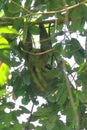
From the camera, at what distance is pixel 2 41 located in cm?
211

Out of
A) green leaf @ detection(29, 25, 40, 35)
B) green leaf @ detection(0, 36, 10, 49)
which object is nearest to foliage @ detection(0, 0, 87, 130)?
green leaf @ detection(29, 25, 40, 35)

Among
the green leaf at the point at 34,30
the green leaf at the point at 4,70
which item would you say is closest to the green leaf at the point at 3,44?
the green leaf at the point at 4,70

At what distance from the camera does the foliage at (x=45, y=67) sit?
2598mm

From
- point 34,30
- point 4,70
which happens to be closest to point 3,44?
point 4,70

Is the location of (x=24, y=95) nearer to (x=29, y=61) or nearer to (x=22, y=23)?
(x=29, y=61)

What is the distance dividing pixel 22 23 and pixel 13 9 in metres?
0.13

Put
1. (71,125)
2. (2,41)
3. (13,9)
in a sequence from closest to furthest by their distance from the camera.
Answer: (2,41)
(13,9)
(71,125)

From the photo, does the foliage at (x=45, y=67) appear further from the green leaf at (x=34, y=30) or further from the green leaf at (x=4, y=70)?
the green leaf at (x=4, y=70)

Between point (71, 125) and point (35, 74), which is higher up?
point (35, 74)

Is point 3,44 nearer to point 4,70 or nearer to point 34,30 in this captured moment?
point 4,70

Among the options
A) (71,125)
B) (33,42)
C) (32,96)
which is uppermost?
(33,42)

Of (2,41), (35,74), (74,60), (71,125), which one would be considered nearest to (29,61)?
(35,74)

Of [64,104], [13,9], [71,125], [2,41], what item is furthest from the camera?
[71,125]

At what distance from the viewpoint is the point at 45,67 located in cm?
282
